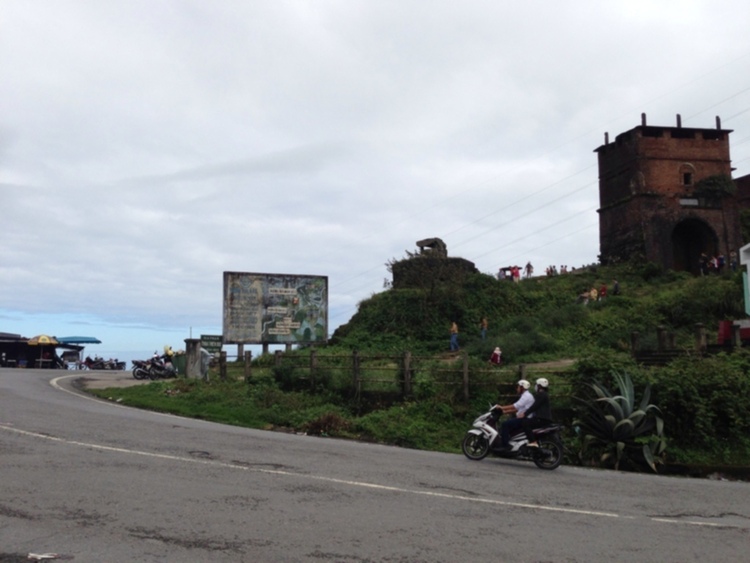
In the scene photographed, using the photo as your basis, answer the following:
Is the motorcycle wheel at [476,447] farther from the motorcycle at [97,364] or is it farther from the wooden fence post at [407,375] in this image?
the motorcycle at [97,364]

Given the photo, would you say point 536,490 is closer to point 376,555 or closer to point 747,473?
point 376,555

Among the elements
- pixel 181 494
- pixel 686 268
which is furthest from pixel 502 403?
pixel 686 268

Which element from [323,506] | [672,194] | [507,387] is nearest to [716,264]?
[672,194]

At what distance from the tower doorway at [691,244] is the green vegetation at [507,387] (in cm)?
1811

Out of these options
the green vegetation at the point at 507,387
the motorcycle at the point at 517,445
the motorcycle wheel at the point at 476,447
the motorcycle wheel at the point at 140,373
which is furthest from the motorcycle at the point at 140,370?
the motorcycle at the point at 517,445

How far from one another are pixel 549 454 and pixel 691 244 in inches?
1878

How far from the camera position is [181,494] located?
829cm

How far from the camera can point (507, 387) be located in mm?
18312

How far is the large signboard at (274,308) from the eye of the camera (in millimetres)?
31578

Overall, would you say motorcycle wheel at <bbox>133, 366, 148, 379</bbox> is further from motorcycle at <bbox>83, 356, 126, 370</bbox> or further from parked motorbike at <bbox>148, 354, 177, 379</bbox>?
motorcycle at <bbox>83, 356, 126, 370</bbox>

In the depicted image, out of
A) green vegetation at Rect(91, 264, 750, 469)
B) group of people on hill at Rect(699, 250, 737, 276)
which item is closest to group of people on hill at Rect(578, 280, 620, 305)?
green vegetation at Rect(91, 264, 750, 469)

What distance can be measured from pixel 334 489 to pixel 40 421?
8.43m

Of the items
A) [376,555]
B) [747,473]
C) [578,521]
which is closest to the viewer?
[376,555]

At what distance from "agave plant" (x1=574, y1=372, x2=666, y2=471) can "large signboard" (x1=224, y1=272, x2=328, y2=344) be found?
18.9 m
